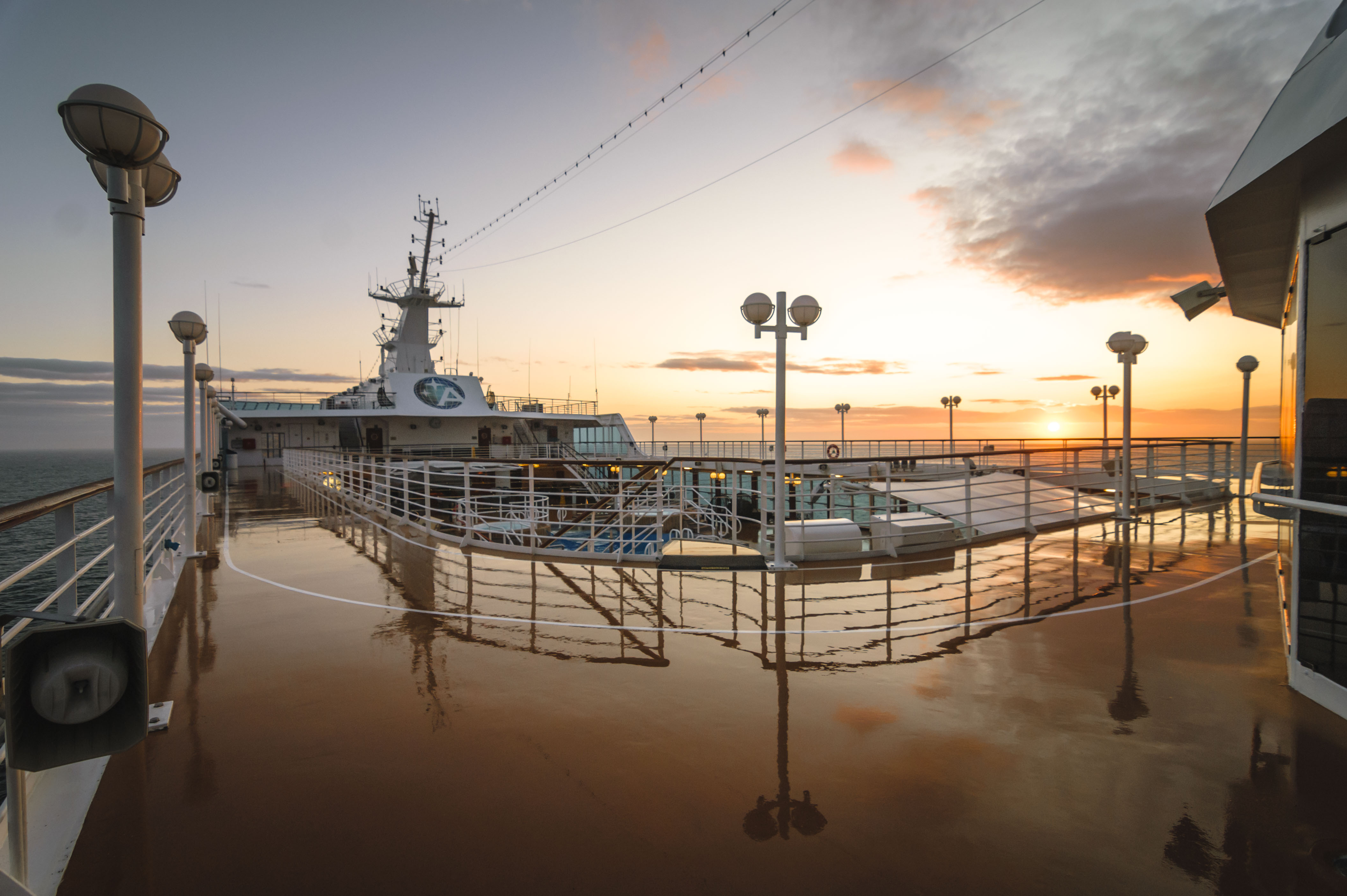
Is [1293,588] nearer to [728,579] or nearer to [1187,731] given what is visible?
[1187,731]

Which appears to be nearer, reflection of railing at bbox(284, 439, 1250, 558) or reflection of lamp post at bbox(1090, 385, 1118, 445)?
reflection of railing at bbox(284, 439, 1250, 558)

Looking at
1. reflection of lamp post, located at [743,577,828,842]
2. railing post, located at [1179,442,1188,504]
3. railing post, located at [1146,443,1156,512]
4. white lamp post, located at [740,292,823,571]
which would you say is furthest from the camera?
railing post, located at [1179,442,1188,504]

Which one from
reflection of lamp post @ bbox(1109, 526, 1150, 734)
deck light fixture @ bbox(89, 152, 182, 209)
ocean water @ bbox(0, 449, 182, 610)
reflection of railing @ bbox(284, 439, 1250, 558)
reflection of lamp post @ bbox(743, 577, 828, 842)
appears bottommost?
ocean water @ bbox(0, 449, 182, 610)

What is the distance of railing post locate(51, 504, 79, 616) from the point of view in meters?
2.75

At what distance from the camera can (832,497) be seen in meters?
7.40

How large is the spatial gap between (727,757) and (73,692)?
2237 millimetres

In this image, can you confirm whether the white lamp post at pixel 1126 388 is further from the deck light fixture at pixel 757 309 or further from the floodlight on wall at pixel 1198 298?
the deck light fixture at pixel 757 309

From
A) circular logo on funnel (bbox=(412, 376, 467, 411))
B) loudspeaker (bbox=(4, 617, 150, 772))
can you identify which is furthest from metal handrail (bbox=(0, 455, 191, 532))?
circular logo on funnel (bbox=(412, 376, 467, 411))

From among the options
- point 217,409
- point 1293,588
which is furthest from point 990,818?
point 217,409

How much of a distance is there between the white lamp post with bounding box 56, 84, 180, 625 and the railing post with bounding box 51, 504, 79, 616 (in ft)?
0.48

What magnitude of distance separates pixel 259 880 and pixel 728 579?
437 centimetres

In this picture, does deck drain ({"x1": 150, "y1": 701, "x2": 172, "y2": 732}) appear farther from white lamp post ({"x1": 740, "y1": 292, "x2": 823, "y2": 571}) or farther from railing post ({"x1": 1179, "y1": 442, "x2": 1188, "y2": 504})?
railing post ({"x1": 1179, "y1": 442, "x2": 1188, "y2": 504})

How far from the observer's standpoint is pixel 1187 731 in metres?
2.94

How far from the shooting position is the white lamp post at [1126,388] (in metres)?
9.43
